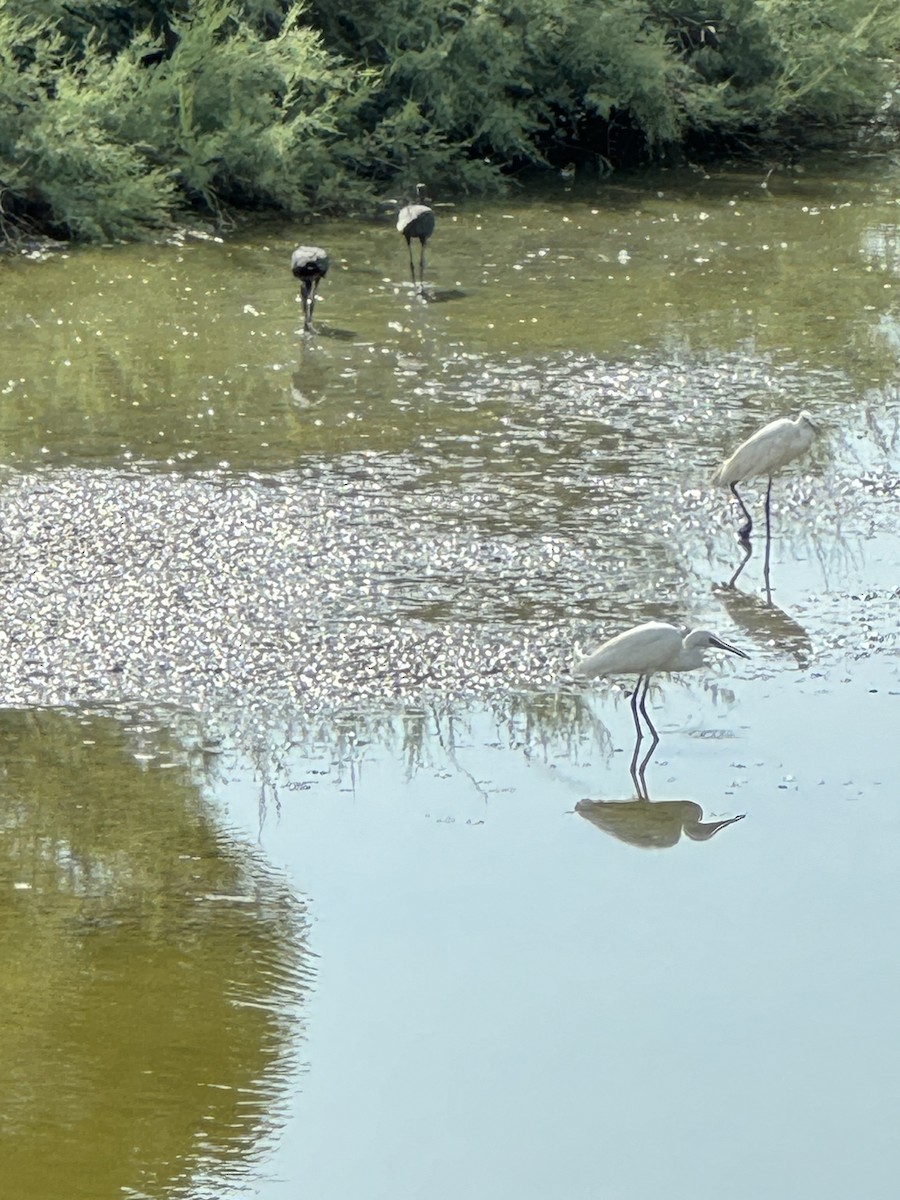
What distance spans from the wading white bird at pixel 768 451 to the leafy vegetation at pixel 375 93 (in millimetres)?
7088

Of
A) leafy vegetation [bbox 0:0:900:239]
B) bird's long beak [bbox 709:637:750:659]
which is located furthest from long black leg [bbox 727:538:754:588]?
leafy vegetation [bbox 0:0:900:239]

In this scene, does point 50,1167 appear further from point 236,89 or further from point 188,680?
point 236,89

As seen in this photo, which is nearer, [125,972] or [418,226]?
[125,972]

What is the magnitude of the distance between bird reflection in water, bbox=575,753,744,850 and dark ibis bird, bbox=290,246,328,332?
609 centimetres

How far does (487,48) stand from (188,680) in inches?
416

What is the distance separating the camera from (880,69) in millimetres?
18172

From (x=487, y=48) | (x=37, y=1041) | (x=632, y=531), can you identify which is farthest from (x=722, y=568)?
(x=487, y=48)

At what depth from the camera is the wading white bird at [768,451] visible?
28.5ft

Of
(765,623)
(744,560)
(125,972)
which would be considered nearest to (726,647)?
(765,623)

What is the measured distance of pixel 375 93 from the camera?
1644 centimetres

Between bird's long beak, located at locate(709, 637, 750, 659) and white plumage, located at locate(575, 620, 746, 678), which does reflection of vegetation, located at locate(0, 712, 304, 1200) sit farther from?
bird's long beak, located at locate(709, 637, 750, 659)

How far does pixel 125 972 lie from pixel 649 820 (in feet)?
6.05

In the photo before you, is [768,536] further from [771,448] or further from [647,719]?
[647,719]

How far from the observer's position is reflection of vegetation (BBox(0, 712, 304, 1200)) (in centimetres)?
489
